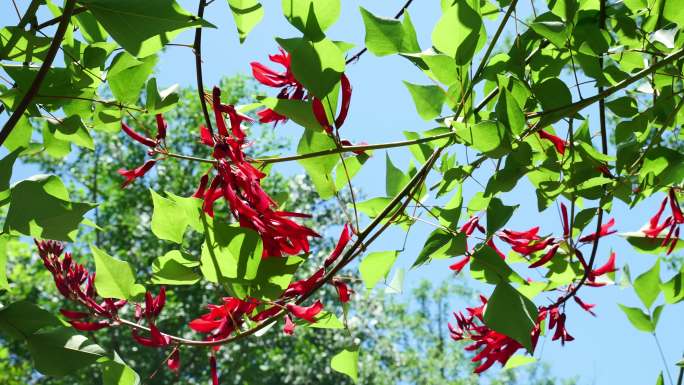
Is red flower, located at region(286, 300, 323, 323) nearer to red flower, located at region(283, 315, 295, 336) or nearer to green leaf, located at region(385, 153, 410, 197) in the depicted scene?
red flower, located at region(283, 315, 295, 336)

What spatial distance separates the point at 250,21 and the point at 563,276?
1.60ft

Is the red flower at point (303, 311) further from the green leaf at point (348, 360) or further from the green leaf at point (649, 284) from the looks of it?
the green leaf at point (649, 284)

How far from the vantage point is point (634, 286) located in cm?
97

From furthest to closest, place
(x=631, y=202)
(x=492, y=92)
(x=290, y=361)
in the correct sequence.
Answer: (x=290, y=361), (x=631, y=202), (x=492, y=92)

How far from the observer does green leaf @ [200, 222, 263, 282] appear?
55 cm

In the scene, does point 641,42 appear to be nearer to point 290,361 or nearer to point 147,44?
point 147,44

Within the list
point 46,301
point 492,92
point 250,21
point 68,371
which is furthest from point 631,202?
point 46,301

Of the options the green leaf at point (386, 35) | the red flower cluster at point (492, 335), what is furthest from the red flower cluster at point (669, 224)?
the green leaf at point (386, 35)

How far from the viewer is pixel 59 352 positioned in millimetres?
618

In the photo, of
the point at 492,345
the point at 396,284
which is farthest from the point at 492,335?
the point at 396,284

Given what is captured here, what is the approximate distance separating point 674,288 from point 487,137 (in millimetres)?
502

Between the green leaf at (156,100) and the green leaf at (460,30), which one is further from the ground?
the green leaf at (460,30)

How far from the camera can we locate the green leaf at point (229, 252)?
0.55 metres

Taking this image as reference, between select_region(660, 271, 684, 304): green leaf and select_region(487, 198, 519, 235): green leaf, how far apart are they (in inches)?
16.0
